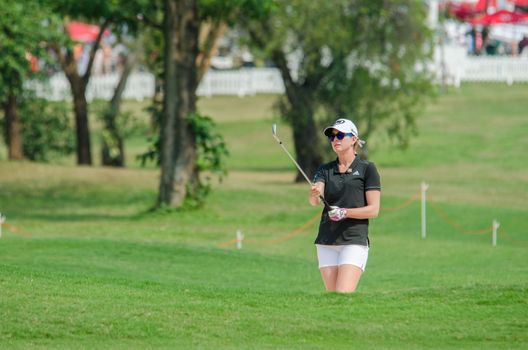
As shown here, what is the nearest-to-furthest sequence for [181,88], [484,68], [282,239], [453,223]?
[282,239], [453,223], [181,88], [484,68]

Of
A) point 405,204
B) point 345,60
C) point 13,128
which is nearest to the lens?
point 405,204

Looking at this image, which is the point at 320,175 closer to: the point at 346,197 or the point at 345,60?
the point at 346,197

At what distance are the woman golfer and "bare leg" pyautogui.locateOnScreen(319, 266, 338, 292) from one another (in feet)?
→ 0.38

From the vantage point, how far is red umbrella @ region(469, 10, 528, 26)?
181 feet

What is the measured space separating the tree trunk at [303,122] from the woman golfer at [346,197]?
2381 centimetres

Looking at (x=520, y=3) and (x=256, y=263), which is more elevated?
(x=520, y=3)

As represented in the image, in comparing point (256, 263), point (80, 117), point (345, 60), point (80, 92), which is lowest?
point (256, 263)

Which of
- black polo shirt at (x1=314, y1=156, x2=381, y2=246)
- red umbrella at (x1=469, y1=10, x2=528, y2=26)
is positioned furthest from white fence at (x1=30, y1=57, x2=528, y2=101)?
black polo shirt at (x1=314, y1=156, x2=381, y2=246)

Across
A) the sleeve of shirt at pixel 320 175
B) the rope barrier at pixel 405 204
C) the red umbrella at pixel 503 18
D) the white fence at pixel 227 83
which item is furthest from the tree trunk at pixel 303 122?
the sleeve of shirt at pixel 320 175

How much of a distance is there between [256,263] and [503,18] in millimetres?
39370

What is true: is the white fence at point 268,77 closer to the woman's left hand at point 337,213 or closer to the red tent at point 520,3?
the red tent at point 520,3

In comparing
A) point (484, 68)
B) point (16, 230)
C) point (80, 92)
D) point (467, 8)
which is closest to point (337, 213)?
point (16, 230)

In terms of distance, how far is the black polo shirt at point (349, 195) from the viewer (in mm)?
10508

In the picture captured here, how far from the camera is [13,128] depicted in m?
36.0
